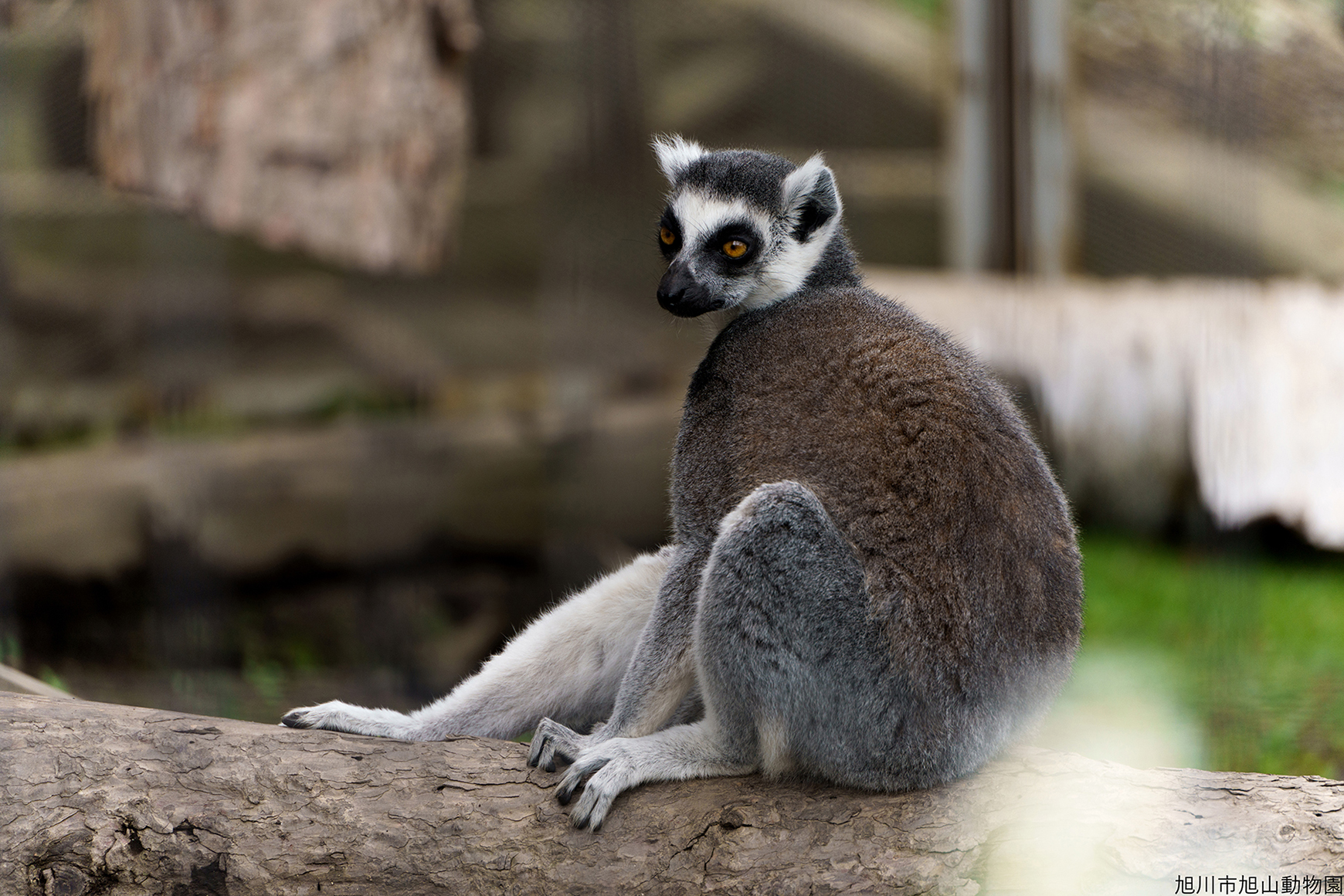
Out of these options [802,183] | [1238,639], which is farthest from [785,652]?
[1238,639]

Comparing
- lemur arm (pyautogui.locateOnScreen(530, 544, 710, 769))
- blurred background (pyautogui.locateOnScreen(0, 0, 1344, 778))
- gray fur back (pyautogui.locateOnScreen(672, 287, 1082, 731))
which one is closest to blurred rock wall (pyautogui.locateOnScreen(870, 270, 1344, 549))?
blurred background (pyautogui.locateOnScreen(0, 0, 1344, 778))

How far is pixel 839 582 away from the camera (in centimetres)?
239

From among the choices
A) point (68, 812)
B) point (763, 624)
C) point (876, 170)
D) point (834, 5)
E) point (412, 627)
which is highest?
point (834, 5)

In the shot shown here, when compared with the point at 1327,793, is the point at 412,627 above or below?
below

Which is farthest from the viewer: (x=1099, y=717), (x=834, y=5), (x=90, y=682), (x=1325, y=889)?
(x=834, y=5)

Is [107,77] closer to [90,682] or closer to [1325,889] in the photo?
[90,682]

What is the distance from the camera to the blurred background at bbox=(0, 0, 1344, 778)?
501cm

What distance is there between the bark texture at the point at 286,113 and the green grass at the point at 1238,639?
3803 mm

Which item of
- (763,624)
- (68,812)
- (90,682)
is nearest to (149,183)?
(90,682)

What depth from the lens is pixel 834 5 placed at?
6.98 metres

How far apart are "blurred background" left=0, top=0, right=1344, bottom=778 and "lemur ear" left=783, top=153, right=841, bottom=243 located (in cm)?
265

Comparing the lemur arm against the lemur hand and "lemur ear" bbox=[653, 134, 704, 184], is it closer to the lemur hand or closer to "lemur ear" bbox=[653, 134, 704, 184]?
the lemur hand

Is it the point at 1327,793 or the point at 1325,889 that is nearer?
the point at 1325,889

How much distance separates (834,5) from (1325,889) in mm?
6113
